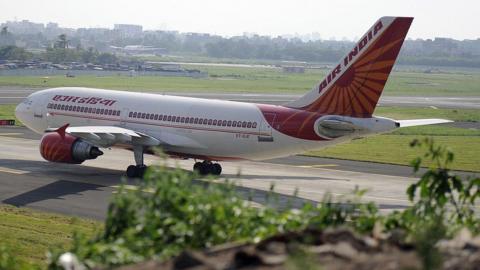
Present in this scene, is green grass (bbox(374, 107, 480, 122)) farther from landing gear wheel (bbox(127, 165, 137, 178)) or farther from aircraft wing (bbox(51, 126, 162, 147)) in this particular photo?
landing gear wheel (bbox(127, 165, 137, 178))

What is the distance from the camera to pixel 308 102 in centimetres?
4606

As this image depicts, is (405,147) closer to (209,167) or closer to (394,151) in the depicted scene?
(394,151)

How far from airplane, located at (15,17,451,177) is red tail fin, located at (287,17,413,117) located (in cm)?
5

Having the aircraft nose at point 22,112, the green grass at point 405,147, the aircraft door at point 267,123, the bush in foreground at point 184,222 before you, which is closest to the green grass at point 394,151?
the green grass at point 405,147

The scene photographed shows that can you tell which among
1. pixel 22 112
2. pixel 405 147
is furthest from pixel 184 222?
pixel 405 147

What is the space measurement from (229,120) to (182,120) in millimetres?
2929

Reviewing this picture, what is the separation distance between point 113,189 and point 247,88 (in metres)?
119

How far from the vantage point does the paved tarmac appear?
134 feet

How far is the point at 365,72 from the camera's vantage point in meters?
44.5

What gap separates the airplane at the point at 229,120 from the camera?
145ft

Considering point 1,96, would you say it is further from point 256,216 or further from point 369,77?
point 256,216

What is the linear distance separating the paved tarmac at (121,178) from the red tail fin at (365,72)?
3.94 metres

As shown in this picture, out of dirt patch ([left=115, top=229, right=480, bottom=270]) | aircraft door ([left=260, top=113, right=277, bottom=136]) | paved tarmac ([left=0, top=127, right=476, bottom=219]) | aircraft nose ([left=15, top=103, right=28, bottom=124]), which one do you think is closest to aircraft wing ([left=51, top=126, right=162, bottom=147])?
paved tarmac ([left=0, top=127, right=476, bottom=219])

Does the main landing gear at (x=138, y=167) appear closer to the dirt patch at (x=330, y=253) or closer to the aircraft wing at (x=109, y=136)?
the aircraft wing at (x=109, y=136)
